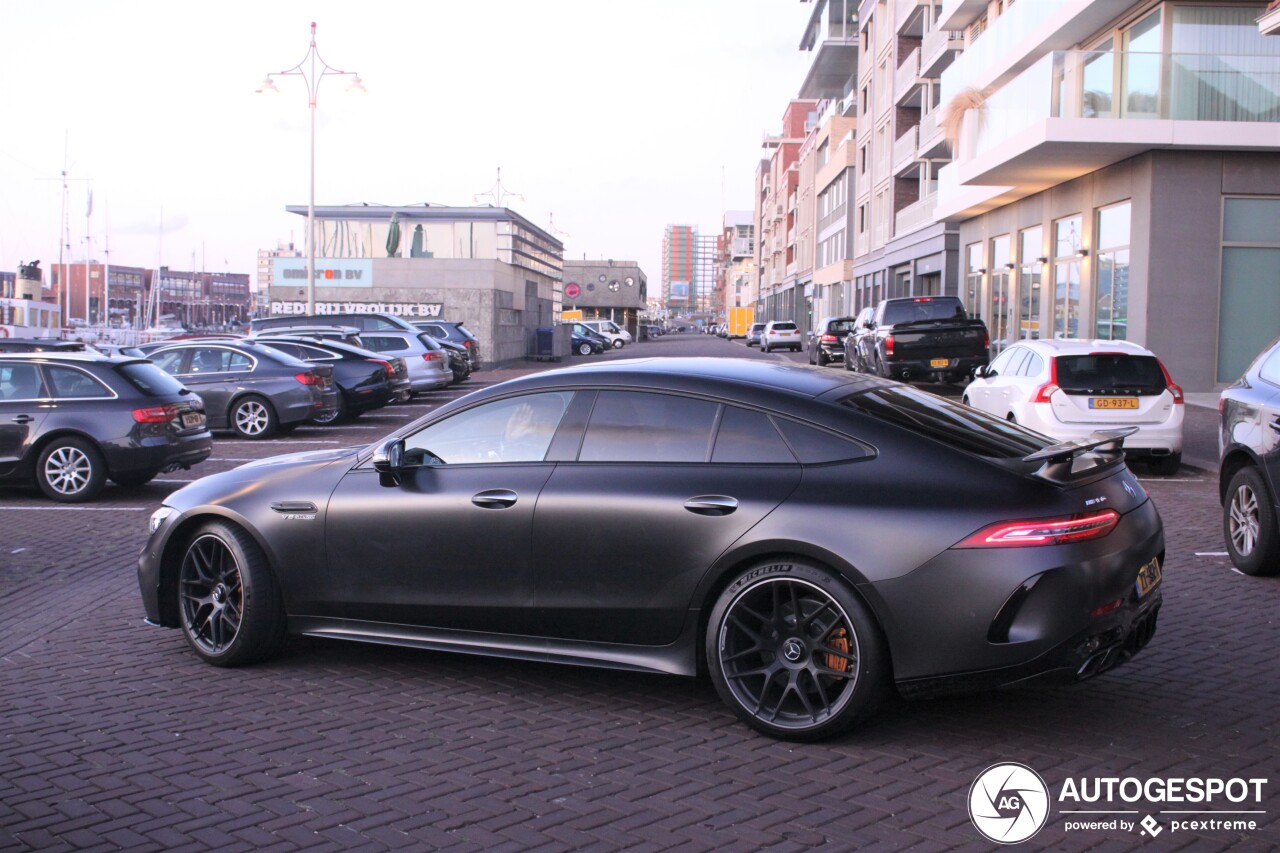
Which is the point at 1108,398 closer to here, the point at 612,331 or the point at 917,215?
the point at 917,215

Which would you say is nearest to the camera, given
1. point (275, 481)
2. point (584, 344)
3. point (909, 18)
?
point (275, 481)

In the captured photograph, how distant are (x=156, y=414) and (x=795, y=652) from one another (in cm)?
887

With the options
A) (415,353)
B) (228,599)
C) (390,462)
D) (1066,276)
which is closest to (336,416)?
(415,353)

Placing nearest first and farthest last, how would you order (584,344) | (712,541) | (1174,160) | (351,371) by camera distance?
(712,541), (351,371), (1174,160), (584,344)

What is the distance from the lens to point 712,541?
4824mm

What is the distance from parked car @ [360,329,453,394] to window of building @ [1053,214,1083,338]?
13.9m

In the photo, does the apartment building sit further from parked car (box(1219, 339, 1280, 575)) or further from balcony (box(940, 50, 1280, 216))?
parked car (box(1219, 339, 1280, 575))

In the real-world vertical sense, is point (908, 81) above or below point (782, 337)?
above

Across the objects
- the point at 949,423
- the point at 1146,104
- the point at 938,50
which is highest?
the point at 938,50

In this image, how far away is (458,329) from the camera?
32969mm

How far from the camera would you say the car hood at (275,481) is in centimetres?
576

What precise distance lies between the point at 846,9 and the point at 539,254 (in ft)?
75.3

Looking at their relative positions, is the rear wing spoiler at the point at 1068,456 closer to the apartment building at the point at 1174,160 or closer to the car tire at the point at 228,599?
the car tire at the point at 228,599

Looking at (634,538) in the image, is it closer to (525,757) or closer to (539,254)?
(525,757)
